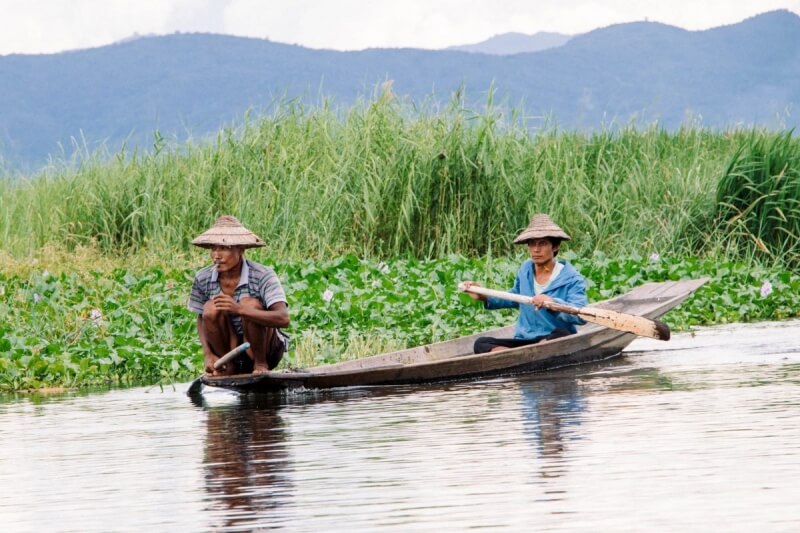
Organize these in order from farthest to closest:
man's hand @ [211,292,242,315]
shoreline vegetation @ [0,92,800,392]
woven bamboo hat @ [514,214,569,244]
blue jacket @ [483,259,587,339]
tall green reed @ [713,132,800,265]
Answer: tall green reed @ [713,132,800,265], shoreline vegetation @ [0,92,800,392], blue jacket @ [483,259,587,339], woven bamboo hat @ [514,214,569,244], man's hand @ [211,292,242,315]

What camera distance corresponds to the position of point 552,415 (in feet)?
25.8

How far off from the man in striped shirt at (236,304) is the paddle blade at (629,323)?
6.90 ft

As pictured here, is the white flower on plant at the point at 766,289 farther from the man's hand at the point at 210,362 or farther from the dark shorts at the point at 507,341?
the man's hand at the point at 210,362

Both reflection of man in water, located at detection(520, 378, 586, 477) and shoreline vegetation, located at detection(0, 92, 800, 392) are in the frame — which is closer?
reflection of man in water, located at detection(520, 378, 586, 477)

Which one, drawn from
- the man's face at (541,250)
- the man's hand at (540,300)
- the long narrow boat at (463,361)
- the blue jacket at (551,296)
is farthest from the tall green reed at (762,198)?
the man's hand at (540,300)

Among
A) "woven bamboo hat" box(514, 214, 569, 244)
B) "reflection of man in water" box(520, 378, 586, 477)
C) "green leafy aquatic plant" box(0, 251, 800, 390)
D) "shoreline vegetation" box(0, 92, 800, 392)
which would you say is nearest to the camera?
"reflection of man in water" box(520, 378, 586, 477)

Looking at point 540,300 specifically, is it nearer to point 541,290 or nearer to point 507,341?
point 541,290

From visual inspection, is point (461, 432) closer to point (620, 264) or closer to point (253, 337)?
point (253, 337)

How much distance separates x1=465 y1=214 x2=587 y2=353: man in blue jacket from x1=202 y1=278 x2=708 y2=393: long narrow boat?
16cm

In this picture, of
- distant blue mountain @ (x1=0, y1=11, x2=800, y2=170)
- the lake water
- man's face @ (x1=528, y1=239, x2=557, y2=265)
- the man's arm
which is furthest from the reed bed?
distant blue mountain @ (x1=0, y1=11, x2=800, y2=170)

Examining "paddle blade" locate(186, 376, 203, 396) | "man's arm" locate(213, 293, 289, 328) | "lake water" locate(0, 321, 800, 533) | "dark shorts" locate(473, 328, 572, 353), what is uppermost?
"man's arm" locate(213, 293, 289, 328)

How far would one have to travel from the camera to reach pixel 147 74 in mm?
127250

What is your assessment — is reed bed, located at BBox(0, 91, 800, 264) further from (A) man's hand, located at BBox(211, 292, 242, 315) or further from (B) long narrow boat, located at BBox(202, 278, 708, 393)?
(A) man's hand, located at BBox(211, 292, 242, 315)

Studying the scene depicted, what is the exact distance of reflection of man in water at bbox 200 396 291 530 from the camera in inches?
218
